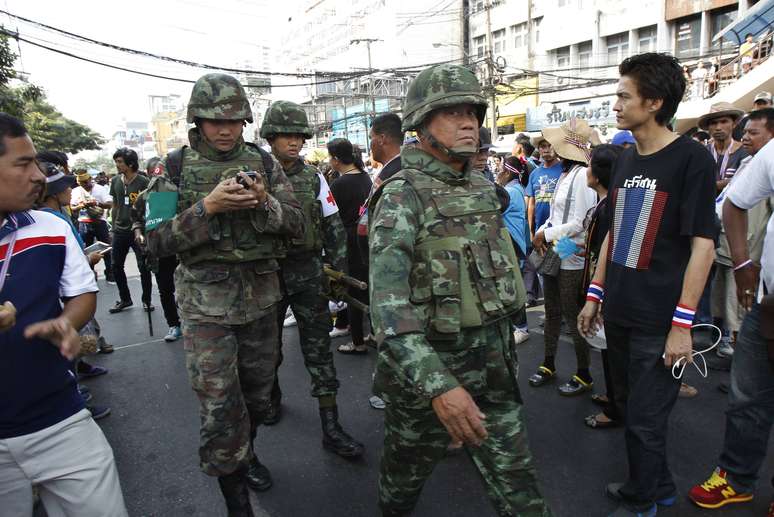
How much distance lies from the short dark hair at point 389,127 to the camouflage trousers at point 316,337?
1360mm

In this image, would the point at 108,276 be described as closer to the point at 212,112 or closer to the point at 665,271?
the point at 212,112

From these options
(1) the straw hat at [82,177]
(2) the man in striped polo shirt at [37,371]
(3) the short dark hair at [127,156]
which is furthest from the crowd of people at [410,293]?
(1) the straw hat at [82,177]

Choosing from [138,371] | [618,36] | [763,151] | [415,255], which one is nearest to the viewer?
[415,255]

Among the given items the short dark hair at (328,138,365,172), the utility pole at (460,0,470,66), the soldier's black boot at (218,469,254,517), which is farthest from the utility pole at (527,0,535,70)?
the soldier's black boot at (218,469,254,517)

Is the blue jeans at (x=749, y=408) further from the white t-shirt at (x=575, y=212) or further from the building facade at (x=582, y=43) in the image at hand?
the building facade at (x=582, y=43)

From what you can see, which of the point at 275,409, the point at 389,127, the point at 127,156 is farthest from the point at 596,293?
the point at 127,156

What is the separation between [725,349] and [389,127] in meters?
3.63

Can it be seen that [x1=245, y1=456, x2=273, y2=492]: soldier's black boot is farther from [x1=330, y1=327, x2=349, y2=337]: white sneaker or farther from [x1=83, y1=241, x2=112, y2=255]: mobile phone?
[x1=330, y1=327, x2=349, y2=337]: white sneaker

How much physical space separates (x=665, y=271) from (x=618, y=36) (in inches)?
1092

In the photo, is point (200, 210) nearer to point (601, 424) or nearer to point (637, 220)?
point (637, 220)

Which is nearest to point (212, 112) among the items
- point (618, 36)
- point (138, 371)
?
point (138, 371)

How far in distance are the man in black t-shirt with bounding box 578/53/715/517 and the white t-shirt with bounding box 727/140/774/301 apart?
19.1 inches

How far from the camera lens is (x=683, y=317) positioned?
2.09m

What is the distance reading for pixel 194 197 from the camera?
2504 millimetres
